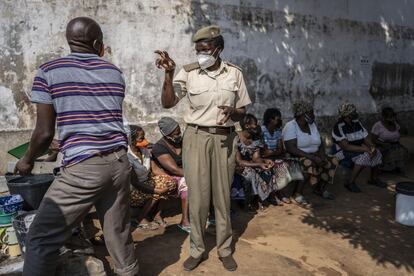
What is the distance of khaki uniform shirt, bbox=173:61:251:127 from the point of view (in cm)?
342

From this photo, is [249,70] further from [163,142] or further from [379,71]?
[379,71]

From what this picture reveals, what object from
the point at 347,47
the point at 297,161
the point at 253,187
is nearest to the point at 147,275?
the point at 253,187

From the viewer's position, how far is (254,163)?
205 inches

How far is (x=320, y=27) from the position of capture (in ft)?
27.1

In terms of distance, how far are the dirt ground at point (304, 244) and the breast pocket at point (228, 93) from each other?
1482mm

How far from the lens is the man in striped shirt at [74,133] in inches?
96.0

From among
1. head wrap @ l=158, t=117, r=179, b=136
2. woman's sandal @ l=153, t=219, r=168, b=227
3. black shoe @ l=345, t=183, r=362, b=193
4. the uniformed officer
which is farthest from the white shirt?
the uniformed officer

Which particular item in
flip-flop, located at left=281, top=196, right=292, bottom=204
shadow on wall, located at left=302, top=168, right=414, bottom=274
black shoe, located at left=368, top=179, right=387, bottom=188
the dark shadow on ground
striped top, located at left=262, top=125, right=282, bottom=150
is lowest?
shadow on wall, located at left=302, top=168, right=414, bottom=274

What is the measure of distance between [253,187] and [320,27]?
4.51 metres

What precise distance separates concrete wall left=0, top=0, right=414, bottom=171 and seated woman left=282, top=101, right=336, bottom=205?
1794 millimetres

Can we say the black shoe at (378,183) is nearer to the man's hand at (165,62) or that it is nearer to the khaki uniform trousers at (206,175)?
the khaki uniform trousers at (206,175)

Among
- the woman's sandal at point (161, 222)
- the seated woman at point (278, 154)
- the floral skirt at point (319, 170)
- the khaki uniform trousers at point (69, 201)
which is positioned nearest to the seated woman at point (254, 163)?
the seated woman at point (278, 154)

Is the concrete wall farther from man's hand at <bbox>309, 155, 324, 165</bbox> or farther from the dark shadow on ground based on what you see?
the dark shadow on ground

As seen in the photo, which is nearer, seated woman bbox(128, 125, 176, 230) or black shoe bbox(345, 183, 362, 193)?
seated woman bbox(128, 125, 176, 230)
